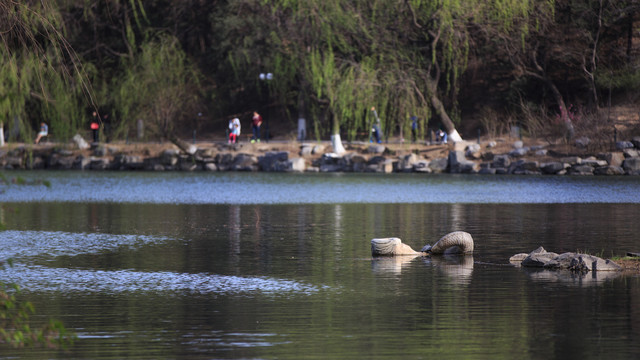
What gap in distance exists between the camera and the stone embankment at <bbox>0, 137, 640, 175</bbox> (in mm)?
49875

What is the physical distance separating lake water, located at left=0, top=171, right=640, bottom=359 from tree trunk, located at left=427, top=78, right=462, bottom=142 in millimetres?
20042

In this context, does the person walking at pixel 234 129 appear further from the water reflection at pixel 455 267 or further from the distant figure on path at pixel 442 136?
the water reflection at pixel 455 267

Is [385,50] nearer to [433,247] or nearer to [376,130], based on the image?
[376,130]

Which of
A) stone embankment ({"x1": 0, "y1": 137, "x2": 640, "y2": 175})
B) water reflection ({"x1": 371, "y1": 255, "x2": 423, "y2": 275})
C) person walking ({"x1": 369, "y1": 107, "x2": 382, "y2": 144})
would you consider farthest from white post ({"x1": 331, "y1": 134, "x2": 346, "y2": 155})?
water reflection ({"x1": 371, "y1": 255, "x2": 423, "y2": 275})

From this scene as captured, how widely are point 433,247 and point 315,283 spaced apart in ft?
13.3

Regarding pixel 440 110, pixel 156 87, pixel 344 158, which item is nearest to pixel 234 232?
pixel 440 110

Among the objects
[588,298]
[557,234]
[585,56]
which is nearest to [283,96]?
[585,56]

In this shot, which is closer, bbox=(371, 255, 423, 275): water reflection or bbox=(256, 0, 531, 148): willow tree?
bbox=(371, 255, 423, 275): water reflection

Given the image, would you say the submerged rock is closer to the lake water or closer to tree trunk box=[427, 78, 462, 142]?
the lake water

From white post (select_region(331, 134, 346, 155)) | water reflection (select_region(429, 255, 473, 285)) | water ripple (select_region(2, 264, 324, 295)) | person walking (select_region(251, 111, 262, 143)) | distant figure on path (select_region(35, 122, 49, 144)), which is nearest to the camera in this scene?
water ripple (select_region(2, 264, 324, 295))

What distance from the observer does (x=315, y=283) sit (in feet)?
47.4

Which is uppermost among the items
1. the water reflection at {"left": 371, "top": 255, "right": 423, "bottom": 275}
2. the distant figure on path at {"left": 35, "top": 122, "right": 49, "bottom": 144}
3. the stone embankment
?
the distant figure on path at {"left": 35, "top": 122, "right": 49, "bottom": 144}

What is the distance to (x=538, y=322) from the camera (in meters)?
11.3

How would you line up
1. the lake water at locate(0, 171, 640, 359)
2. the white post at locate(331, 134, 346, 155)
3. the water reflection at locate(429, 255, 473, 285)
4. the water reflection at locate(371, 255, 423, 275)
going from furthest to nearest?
the white post at locate(331, 134, 346, 155) → the water reflection at locate(371, 255, 423, 275) → the water reflection at locate(429, 255, 473, 285) → the lake water at locate(0, 171, 640, 359)
